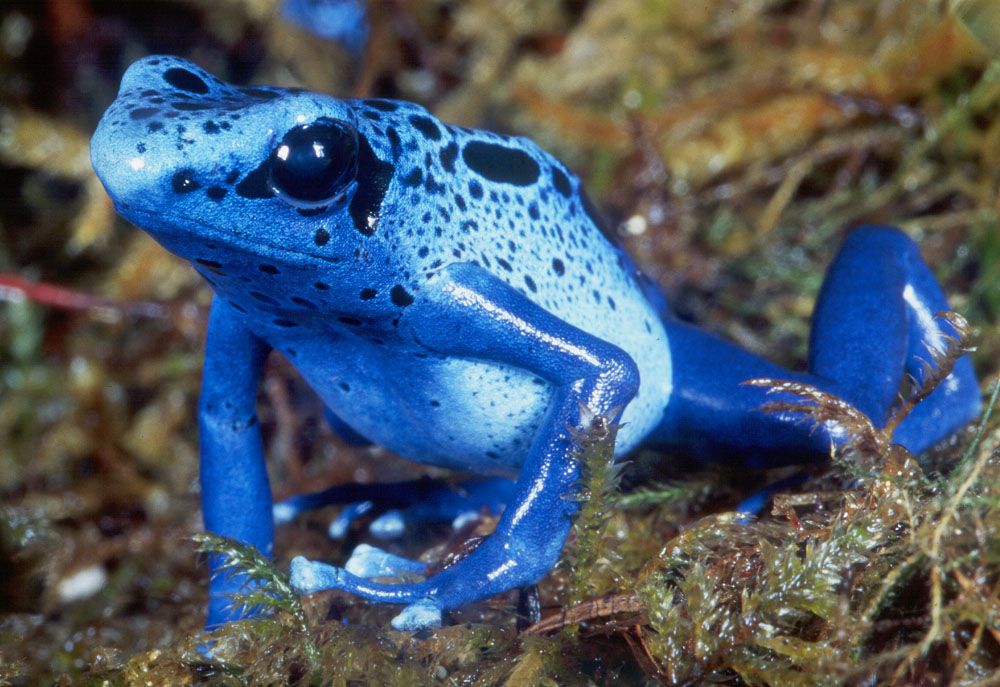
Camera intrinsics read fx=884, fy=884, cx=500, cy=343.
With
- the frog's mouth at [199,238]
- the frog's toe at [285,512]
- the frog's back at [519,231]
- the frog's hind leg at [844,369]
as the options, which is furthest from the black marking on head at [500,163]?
the frog's toe at [285,512]

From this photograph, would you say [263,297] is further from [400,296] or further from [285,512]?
[285,512]

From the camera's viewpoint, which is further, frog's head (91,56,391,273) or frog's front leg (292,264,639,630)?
frog's front leg (292,264,639,630)

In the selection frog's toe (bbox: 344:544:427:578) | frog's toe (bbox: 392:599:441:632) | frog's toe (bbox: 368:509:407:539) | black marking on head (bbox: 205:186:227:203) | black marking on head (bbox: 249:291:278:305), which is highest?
black marking on head (bbox: 205:186:227:203)

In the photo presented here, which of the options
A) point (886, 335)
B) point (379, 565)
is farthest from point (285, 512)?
point (886, 335)

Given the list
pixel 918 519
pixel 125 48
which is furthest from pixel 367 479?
pixel 125 48

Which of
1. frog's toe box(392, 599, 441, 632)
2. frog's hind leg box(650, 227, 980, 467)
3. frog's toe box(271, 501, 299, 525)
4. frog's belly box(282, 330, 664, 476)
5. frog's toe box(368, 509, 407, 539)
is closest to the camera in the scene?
frog's toe box(392, 599, 441, 632)

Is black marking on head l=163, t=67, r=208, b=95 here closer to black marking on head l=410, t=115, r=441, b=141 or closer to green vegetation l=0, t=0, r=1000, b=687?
black marking on head l=410, t=115, r=441, b=141

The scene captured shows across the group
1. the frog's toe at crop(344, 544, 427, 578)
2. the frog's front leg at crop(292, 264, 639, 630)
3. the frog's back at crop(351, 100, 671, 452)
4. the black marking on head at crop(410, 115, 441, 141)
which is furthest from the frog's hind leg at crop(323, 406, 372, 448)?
the black marking on head at crop(410, 115, 441, 141)
